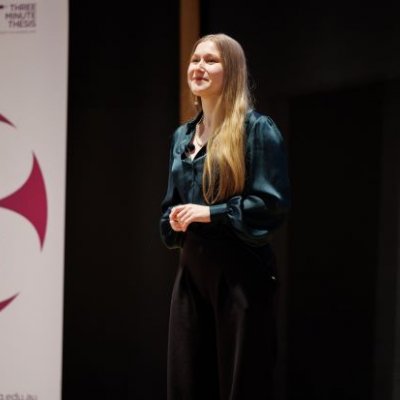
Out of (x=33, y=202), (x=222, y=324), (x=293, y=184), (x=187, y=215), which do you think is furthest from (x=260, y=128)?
(x=33, y=202)

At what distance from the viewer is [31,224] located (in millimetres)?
2506

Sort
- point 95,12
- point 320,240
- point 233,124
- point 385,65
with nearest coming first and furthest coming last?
1. point 233,124
2. point 385,65
3. point 320,240
4. point 95,12

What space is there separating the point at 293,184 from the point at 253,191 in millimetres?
773

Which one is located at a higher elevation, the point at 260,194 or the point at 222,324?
the point at 260,194

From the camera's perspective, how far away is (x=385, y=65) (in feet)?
7.48

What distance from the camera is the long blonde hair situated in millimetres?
1729

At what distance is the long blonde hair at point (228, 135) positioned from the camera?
1729 millimetres

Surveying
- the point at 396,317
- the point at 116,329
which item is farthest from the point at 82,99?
the point at 396,317

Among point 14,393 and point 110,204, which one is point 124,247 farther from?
point 14,393

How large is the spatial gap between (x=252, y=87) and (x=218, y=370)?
3.50ft

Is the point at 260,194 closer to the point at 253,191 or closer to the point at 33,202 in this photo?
the point at 253,191

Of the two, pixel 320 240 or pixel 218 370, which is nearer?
pixel 218 370

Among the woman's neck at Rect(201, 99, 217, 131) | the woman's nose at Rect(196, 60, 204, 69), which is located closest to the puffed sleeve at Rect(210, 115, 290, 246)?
the woman's neck at Rect(201, 99, 217, 131)

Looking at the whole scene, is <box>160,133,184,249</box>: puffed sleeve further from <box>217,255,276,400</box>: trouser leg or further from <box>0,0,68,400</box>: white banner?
<box>0,0,68,400</box>: white banner
